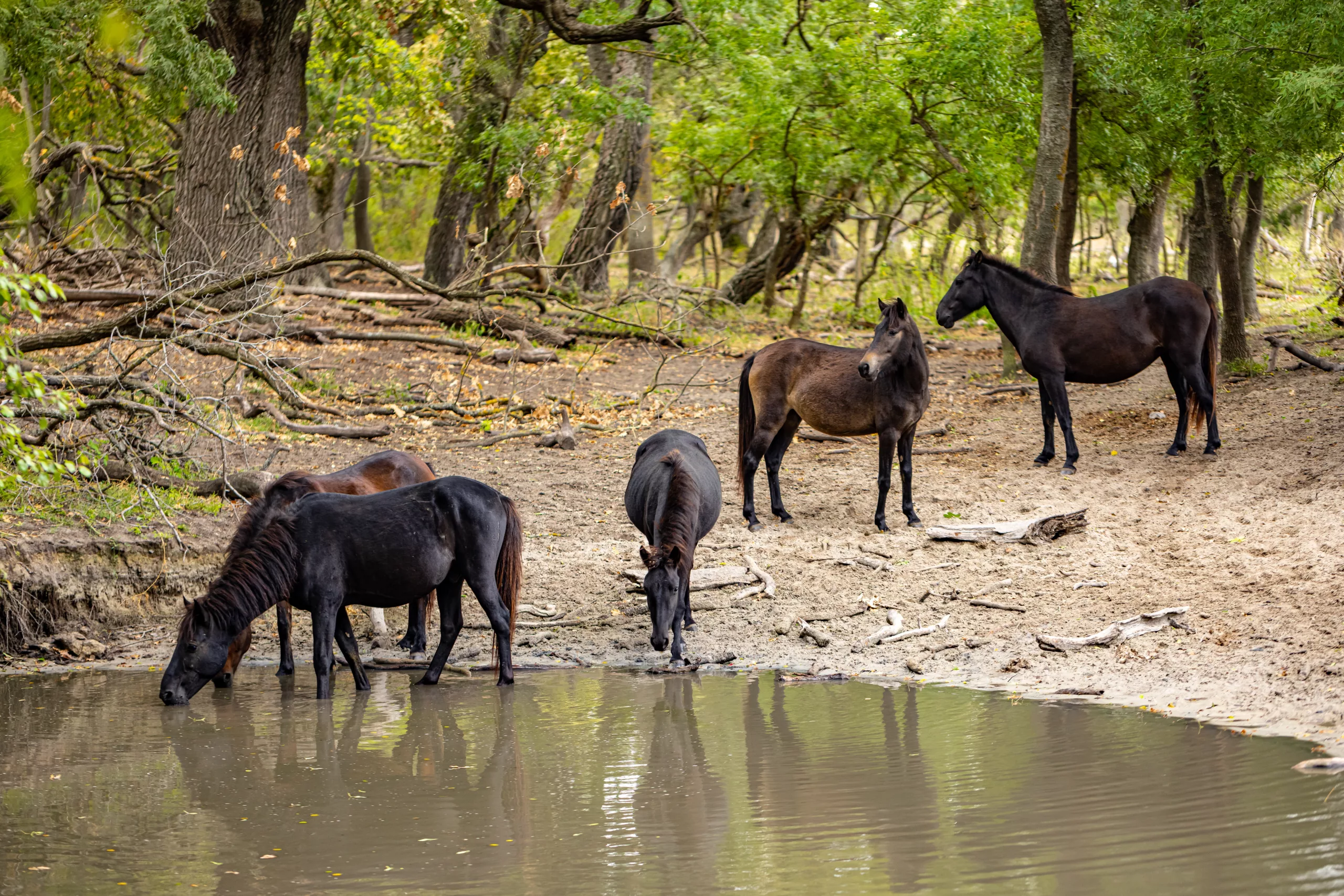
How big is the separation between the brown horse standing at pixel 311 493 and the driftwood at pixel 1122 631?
4.22 meters

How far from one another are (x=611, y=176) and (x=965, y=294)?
10.2m

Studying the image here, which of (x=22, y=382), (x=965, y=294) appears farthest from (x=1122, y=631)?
(x=22, y=382)

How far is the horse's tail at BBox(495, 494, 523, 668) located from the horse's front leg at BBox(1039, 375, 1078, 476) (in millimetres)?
6176

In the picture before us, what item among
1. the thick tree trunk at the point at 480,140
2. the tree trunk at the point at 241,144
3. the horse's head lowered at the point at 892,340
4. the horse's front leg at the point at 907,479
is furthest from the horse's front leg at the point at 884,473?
the thick tree trunk at the point at 480,140

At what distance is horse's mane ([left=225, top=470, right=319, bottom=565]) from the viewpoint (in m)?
8.24

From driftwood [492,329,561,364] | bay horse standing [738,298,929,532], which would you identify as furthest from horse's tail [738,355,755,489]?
driftwood [492,329,561,364]

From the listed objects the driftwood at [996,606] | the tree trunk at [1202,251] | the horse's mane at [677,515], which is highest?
the tree trunk at [1202,251]

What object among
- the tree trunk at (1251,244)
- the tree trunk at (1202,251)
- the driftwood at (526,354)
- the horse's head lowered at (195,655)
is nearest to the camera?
the horse's head lowered at (195,655)

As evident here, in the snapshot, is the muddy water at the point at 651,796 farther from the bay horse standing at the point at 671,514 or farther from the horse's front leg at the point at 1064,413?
the horse's front leg at the point at 1064,413

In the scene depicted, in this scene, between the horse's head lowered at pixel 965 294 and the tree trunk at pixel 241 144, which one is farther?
the tree trunk at pixel 241 144

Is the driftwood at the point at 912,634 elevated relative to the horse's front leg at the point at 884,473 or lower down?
lower down

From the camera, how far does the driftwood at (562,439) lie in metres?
13.7

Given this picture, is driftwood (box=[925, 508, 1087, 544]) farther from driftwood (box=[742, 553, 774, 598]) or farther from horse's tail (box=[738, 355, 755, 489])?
horse's tail (box=[738, 355, 755, 489])

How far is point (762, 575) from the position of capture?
31.8 feet
